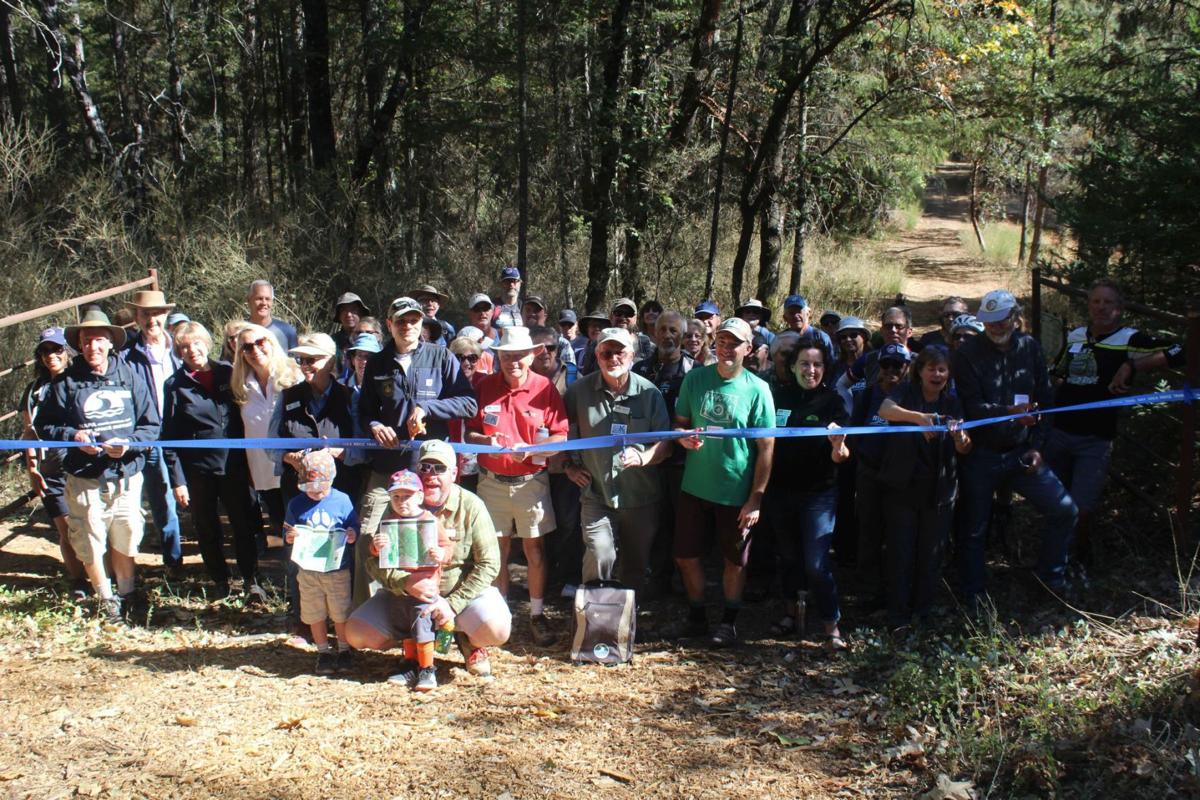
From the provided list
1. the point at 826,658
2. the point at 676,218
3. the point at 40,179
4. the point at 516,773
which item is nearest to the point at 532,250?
the point at 676,218

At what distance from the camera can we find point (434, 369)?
5844mm

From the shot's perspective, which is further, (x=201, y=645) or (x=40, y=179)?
(x=40, y=179)

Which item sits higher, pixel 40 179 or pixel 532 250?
pixel 40 179

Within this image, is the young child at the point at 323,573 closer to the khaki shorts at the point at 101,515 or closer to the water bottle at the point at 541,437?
the water bottle at the point at 541,437

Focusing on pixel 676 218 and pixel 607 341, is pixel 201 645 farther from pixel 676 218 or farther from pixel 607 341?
pixel 676 218

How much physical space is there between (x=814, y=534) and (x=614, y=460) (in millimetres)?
1210

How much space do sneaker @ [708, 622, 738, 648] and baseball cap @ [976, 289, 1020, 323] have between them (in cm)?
230

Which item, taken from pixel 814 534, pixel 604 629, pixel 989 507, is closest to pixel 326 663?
pixel 604 629

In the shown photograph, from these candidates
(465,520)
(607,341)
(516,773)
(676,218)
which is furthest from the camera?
(676,218)

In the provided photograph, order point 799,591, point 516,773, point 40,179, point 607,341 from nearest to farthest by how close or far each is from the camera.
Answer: point 516,773
point 607,341
point 799,591
point 40,179

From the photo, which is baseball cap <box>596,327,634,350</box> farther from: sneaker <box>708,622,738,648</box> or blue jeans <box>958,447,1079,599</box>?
blue jeans <box>958,447,1079,599</box>

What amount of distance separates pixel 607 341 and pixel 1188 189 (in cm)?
478

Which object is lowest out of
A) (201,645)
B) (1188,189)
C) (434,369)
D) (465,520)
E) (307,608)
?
(201,645)

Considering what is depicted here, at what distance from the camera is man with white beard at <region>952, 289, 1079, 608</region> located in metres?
5.48
